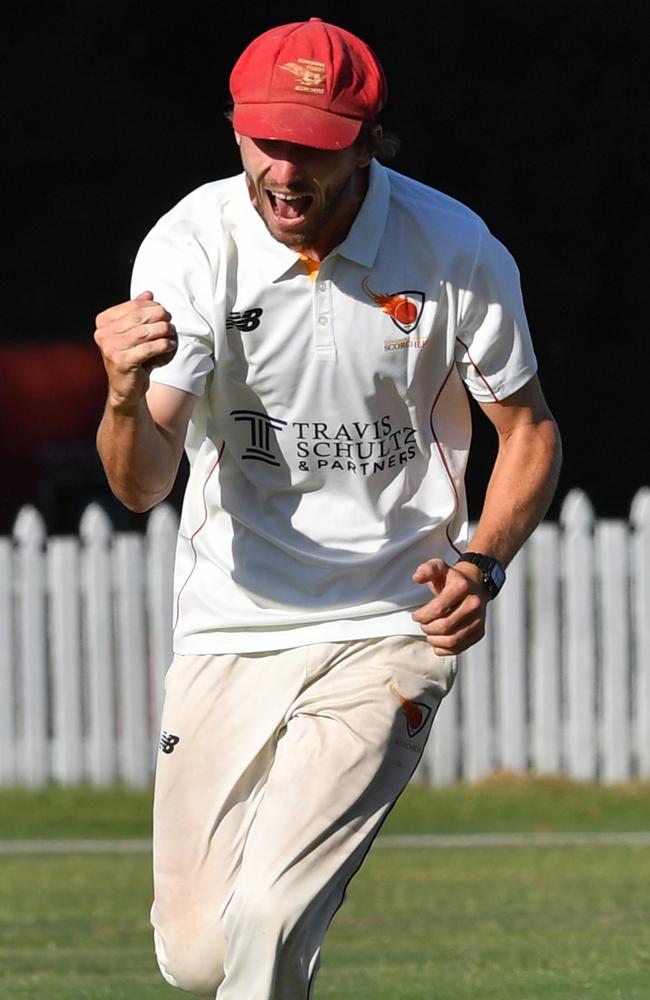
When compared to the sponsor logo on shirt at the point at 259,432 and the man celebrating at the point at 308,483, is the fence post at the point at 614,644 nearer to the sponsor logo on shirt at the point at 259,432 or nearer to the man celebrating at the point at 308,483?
the man celebrating at the point at 308,483

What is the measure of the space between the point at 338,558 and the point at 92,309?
1216 centimetres

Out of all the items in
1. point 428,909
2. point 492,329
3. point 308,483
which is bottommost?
point 428,909

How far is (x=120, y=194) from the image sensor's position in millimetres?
15703

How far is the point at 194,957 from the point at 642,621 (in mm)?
7188

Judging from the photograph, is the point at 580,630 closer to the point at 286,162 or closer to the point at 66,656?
the point at 66,656

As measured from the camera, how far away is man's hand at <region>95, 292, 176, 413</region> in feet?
11.7

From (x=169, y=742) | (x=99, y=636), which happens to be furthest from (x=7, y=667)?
(x=169, y=742)

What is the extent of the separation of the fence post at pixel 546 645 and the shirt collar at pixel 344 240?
695cm

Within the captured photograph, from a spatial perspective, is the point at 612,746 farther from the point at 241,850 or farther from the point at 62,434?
the point at 241,850

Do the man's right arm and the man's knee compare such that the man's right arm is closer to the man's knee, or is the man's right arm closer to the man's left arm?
the man's left arm

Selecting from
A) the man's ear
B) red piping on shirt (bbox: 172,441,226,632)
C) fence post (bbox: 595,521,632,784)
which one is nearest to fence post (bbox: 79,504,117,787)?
fence post (bbox: 595,521,632,784)

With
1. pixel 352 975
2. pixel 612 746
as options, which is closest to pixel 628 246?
pixel 612 746

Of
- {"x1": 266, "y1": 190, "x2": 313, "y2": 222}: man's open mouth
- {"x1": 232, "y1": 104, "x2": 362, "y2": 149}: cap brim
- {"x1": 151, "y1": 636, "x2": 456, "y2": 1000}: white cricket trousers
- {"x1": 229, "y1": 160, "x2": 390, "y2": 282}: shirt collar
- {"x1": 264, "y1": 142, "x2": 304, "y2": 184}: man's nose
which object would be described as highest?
{"x1": 232, "y1": 104, "x2": 362, "y2": 149}: cap brim

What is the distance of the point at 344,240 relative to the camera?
408 cm
